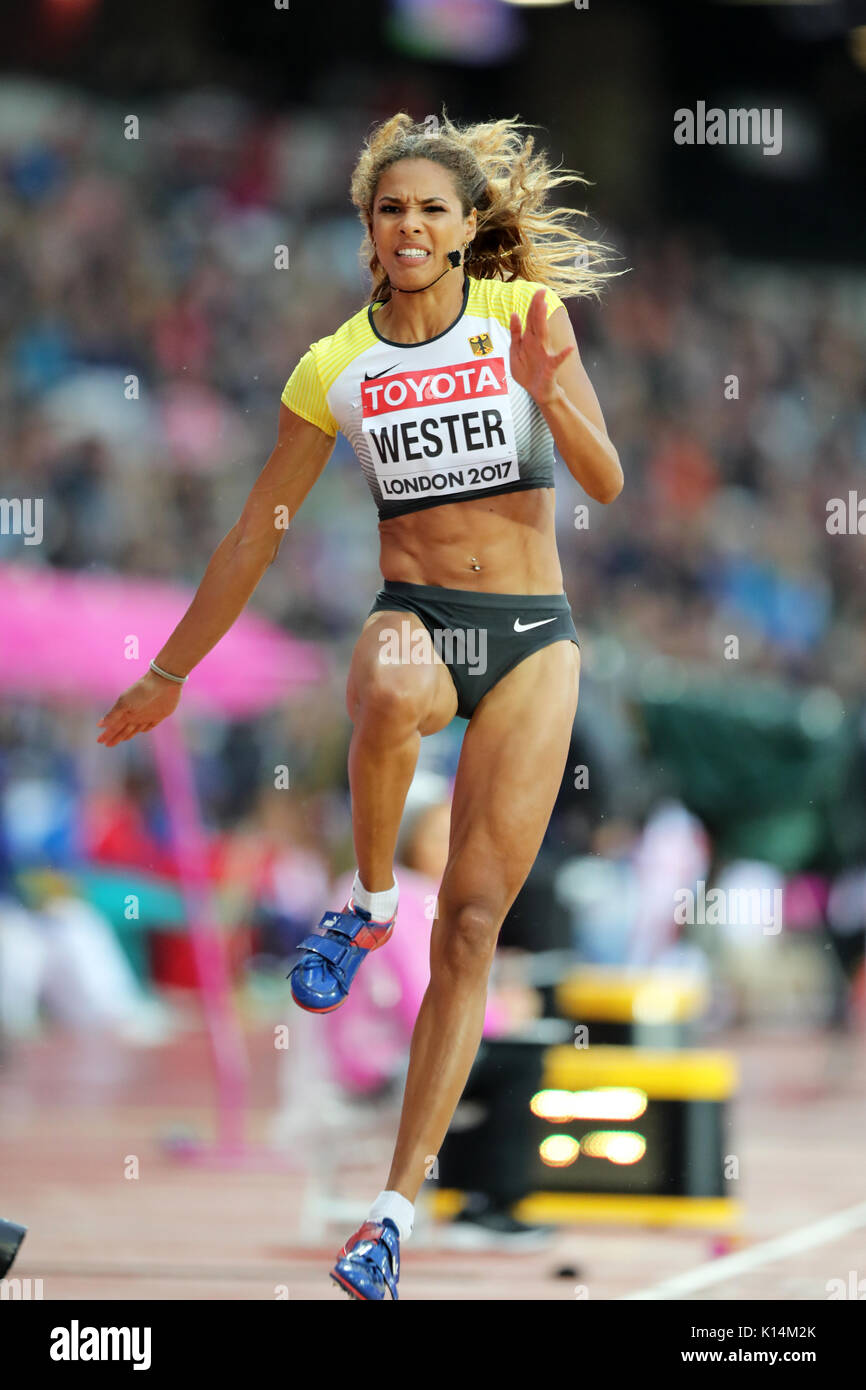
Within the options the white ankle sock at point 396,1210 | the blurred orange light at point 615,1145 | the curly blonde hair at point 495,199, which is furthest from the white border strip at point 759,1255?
the curly blonde hair at point 495,199

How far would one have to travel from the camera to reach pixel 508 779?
4.42 meters

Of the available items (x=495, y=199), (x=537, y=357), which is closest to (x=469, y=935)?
(x=537, y=357)

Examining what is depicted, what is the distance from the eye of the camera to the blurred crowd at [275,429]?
41.1ft

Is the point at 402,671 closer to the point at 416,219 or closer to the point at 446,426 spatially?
the point at 446,426

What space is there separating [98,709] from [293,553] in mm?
1870

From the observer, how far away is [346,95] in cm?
1625

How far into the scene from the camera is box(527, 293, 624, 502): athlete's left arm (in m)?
4.28

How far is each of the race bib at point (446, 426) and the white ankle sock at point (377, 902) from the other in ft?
3.25

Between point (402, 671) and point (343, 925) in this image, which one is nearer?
point (402, 671)

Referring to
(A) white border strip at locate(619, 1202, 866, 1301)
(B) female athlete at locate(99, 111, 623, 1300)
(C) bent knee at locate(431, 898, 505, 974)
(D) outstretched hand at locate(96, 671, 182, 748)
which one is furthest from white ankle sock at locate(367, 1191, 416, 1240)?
(A) white border strip at locate(619, 1202, 866, 1301)

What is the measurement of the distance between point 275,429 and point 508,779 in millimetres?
7643
